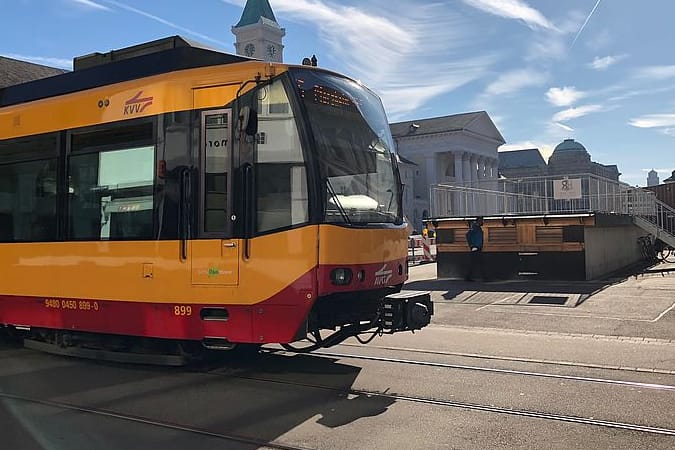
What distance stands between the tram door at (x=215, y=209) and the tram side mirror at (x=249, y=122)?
17cm

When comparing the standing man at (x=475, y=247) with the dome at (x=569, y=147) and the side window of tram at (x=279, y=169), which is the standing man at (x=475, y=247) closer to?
the side window of tram at (x=279, y=169)

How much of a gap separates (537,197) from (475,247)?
446 cm

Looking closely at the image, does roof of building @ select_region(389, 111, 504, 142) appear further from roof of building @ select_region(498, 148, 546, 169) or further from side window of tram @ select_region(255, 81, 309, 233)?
side window of tram @ select_region(255, 81, 309, 233)

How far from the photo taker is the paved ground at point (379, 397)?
5.11 metres

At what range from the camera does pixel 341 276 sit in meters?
6.44

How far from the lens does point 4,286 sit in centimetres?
854

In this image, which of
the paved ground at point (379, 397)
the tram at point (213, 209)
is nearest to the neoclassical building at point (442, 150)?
the paved ground at point (379, 397)

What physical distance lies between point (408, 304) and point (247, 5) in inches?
4175

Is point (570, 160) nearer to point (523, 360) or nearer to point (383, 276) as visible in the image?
point (523, 360)

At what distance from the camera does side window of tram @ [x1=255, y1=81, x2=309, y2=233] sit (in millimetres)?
6375

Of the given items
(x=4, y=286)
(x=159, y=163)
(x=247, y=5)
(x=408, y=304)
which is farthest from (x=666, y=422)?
(x=247, y=5)

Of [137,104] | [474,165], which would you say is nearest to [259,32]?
[474,165]

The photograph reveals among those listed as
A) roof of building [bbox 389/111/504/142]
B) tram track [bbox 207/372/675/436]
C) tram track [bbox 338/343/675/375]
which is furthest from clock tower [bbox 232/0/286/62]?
tram track [bbox 207/372/675/436]

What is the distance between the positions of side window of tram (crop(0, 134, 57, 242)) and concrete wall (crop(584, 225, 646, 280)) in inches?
551
